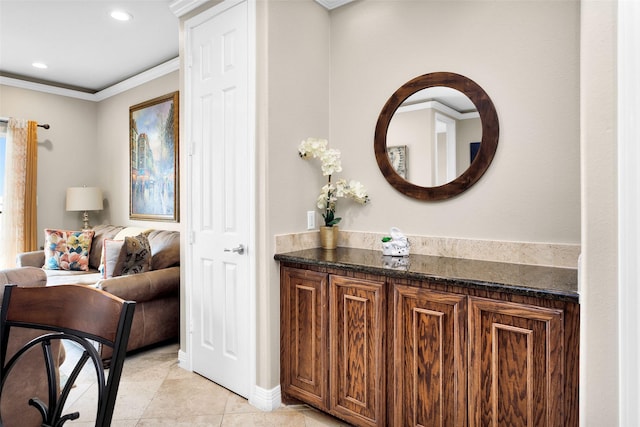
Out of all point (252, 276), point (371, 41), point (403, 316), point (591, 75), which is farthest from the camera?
point (371, 41)

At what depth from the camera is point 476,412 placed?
159 centimetres

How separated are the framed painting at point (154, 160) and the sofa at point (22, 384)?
2497 millimetres

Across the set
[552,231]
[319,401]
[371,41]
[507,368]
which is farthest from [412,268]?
[371,41]

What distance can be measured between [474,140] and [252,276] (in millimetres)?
1464

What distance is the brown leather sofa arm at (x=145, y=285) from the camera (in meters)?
2.81

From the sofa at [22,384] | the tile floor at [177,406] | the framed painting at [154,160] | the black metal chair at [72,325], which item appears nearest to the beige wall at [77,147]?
the framed painting at [154,160]

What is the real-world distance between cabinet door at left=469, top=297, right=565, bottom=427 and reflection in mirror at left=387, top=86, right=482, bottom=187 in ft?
2.93

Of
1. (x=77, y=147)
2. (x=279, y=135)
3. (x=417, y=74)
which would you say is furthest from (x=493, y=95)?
(x=77, y=147)

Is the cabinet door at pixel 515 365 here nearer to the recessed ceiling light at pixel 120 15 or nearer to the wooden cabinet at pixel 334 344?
the wooden cabinet at pixel 334 344

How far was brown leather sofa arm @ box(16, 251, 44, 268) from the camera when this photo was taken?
4.10 meters

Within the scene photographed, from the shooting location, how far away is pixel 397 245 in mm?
2182

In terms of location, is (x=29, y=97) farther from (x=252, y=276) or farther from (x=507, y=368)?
(x=507, y=368)

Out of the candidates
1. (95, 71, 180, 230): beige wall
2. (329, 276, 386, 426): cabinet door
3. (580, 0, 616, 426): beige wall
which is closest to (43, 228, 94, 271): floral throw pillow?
(95, 71, 180, 230): beige wall

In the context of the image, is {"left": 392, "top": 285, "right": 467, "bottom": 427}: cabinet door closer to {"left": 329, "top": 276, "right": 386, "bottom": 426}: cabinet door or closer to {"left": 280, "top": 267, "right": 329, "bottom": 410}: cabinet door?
{"left": 329, "top": 276, "right": 386, "bottom": 426}: cabinet door
